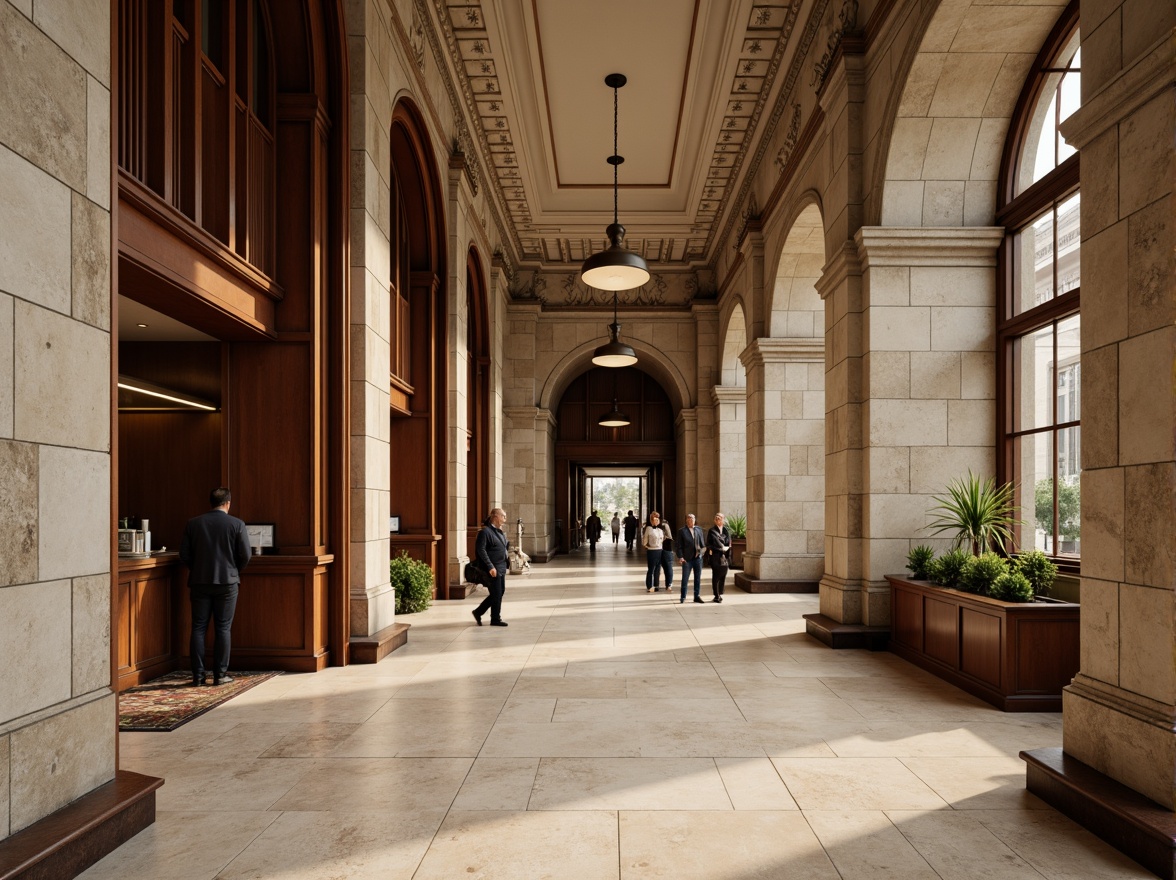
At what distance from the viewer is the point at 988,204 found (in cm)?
843

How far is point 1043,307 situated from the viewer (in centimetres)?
759

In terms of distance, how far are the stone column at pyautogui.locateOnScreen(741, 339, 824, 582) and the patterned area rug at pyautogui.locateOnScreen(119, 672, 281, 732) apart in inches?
359

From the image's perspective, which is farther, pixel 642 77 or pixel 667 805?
pixel 642 77

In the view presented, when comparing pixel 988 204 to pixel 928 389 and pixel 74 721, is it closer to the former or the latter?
pixel 928 389

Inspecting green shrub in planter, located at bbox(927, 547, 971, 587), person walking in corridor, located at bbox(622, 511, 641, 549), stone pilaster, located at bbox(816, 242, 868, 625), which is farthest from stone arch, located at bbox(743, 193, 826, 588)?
person walking in corridor, located at bbox(622, 511, 641, 549)

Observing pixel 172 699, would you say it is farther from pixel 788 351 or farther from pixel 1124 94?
pixel 788 351

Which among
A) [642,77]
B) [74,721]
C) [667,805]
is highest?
[642,77]

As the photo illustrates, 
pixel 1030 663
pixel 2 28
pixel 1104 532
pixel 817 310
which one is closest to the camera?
pixel 2 28

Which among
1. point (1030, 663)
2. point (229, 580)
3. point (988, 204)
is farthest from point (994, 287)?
point (229, 580)

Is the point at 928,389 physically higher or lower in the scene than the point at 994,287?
lower

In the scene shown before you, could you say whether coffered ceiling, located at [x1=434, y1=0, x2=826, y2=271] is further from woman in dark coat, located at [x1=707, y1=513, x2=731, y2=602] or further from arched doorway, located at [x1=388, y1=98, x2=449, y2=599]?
woman in dark coat, located at [x1=707, y1=513, x2=731, y2=602]

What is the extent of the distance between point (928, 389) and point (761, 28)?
593cm

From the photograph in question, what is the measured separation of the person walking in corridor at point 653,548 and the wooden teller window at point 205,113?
8128mm

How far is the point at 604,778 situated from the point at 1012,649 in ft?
10.9
